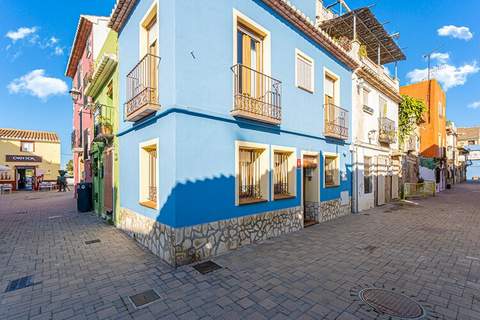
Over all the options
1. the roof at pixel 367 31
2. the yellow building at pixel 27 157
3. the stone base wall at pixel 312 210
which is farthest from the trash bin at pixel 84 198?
the yellow building at pixel 27 157

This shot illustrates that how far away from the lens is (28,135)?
1095 inches

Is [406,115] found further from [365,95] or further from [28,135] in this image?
[28,135]

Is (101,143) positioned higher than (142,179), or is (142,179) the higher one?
(101,143)

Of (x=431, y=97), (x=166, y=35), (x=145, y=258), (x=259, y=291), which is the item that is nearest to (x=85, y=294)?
(x=145, y=258)

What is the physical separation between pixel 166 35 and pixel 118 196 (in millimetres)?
5477

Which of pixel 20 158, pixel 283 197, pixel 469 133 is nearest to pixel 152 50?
pixel 283 197

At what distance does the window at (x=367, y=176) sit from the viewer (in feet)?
38.6

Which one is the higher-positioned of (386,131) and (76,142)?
(386,131)

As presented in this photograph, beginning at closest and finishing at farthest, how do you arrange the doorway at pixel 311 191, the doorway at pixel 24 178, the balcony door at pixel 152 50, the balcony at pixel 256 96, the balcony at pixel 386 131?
the balcony door at pixel 152 50 < the balcony at pixel 256 96 < the doorway at pixel 311 191 < the balcony at pixel 386 131 < the doorway at pixel 24 178

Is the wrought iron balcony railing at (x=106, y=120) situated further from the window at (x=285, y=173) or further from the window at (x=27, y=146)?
the window at (x=27, y=146)

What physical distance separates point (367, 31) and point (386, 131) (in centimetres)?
555

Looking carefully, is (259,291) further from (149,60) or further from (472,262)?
(149,60)

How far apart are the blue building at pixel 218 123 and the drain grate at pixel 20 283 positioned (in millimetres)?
2224

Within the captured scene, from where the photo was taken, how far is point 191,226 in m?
4.92
